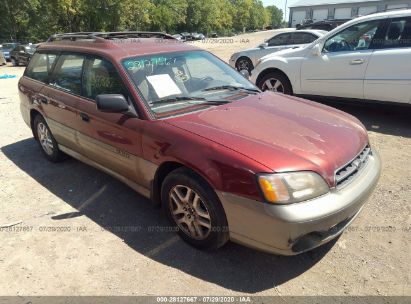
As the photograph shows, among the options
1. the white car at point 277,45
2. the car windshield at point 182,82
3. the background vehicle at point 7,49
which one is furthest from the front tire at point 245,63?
the background vehicle at point 7,49

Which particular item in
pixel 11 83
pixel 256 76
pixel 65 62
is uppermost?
pixel 65 62

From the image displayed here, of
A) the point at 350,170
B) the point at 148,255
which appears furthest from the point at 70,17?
the point at 350,170

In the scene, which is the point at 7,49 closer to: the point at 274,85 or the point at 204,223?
the point at 274,85

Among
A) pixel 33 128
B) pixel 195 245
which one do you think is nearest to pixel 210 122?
pixel 195 245

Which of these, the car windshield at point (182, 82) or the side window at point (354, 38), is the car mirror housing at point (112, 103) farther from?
the side window at point (354, 38)

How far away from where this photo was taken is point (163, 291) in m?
2.56

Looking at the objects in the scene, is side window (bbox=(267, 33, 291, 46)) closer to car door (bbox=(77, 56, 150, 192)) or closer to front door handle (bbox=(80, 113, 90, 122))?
car door (bbox=(77, 56, 150, 192))

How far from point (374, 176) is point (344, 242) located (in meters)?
0.62

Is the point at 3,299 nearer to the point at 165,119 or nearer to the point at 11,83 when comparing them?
the point at 165,119

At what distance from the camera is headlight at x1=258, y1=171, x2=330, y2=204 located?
7.61 feet

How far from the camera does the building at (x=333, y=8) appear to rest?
52.3 m

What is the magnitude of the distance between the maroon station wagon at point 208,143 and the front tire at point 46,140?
32cm

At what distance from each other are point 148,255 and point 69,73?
7.93 ft

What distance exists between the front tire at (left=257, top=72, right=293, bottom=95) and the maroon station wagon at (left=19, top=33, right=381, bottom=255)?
283 centimetres
